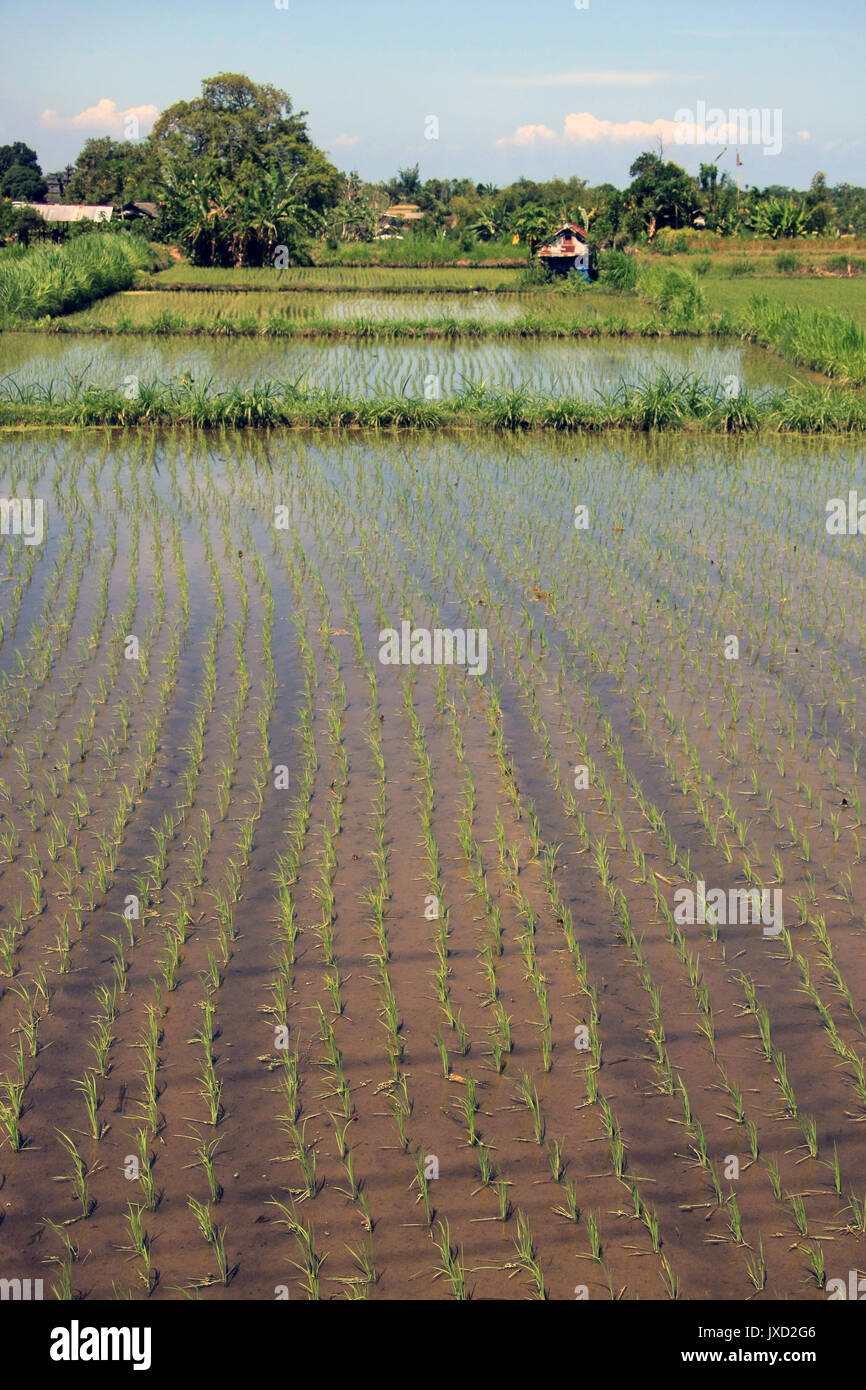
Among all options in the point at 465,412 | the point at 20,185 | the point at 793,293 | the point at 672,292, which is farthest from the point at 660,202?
the point at 20,185

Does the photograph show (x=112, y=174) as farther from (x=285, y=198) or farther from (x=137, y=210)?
(x=285, y=198)

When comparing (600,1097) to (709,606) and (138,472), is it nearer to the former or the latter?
(709,606)

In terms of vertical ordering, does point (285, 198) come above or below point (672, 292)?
above

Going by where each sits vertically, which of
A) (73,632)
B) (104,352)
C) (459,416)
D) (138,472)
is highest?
(104,352)

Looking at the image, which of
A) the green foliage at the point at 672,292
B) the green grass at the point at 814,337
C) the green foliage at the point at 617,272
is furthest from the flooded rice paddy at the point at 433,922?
the green foliage at the point at 617,272

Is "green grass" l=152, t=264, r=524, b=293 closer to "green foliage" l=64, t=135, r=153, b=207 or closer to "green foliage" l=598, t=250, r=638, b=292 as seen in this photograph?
"green foliage" l=598, t=250, r=638, b=292

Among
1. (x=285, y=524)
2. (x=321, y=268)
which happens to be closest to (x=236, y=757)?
(x=285, y=524)

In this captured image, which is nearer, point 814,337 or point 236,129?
point 814,337

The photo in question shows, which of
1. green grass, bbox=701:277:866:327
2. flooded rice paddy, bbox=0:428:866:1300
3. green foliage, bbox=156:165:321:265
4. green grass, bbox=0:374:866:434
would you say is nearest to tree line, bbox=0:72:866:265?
green foliage, bbox=156:165:321:265
